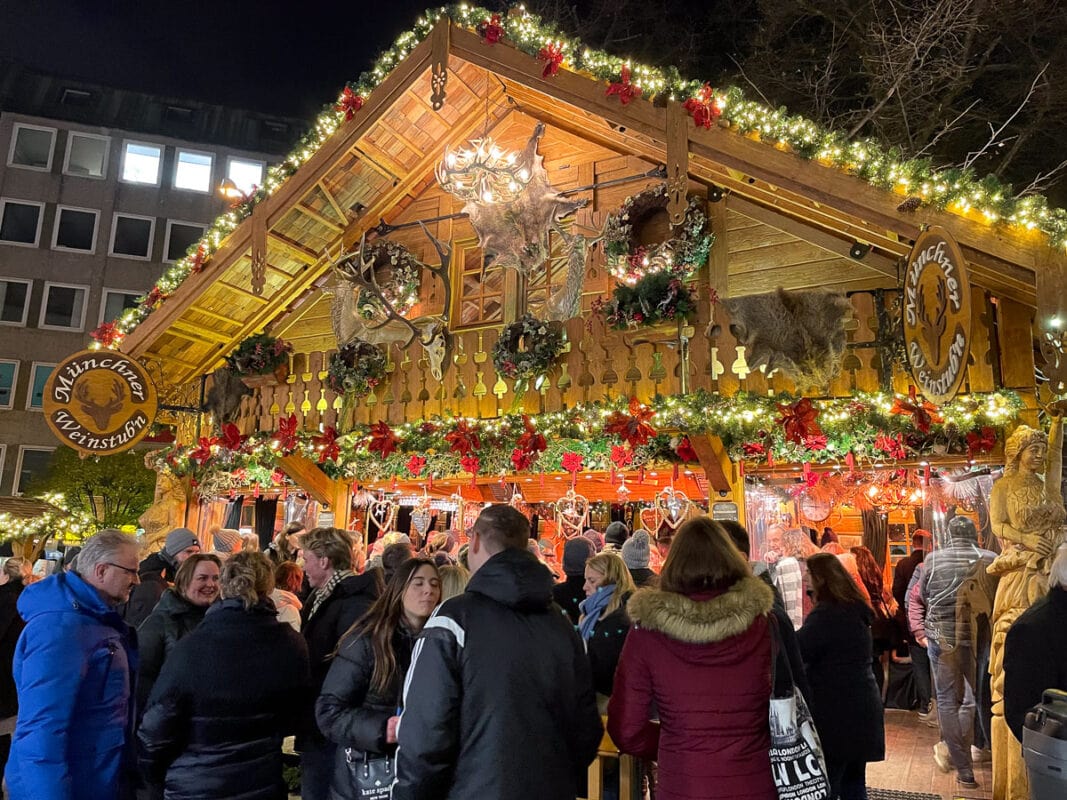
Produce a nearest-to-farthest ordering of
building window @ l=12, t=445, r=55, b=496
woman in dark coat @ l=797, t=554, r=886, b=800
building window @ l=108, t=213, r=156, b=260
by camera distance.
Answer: woman in dark coat @ l=797, t=554, r=886, b=800 < building window @ l=12, t=445, r=55, b=496 < building window @ l=108, t=213, r=156, b=260

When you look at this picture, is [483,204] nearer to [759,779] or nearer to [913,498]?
[913,498]

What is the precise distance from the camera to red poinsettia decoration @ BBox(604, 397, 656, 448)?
803 cm

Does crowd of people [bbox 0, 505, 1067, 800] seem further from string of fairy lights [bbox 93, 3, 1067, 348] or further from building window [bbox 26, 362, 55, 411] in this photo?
building window [bbox 26, 362, 55, 411]

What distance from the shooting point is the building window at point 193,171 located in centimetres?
3098

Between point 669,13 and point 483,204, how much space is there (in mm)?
11224

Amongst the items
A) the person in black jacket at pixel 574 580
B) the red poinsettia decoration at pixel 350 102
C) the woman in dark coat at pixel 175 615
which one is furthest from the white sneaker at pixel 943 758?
the red poinsettia decoration at pixel 350 102

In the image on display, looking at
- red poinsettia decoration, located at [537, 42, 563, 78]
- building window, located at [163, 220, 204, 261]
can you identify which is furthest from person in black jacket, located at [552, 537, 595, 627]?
building window, located at [163, 220, 204, 261]

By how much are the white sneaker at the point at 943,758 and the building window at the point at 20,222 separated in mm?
31405

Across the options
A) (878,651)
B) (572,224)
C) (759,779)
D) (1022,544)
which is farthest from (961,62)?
(759,779)

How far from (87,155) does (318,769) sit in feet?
106

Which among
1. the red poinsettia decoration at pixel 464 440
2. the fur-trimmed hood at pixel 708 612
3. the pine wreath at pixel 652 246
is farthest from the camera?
the pine wreath at pixel 652 246

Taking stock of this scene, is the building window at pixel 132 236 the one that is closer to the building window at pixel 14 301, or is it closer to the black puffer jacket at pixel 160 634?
the building window at pixel 14 301

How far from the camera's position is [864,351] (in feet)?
25.8

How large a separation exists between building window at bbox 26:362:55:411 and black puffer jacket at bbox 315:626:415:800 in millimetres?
28766
